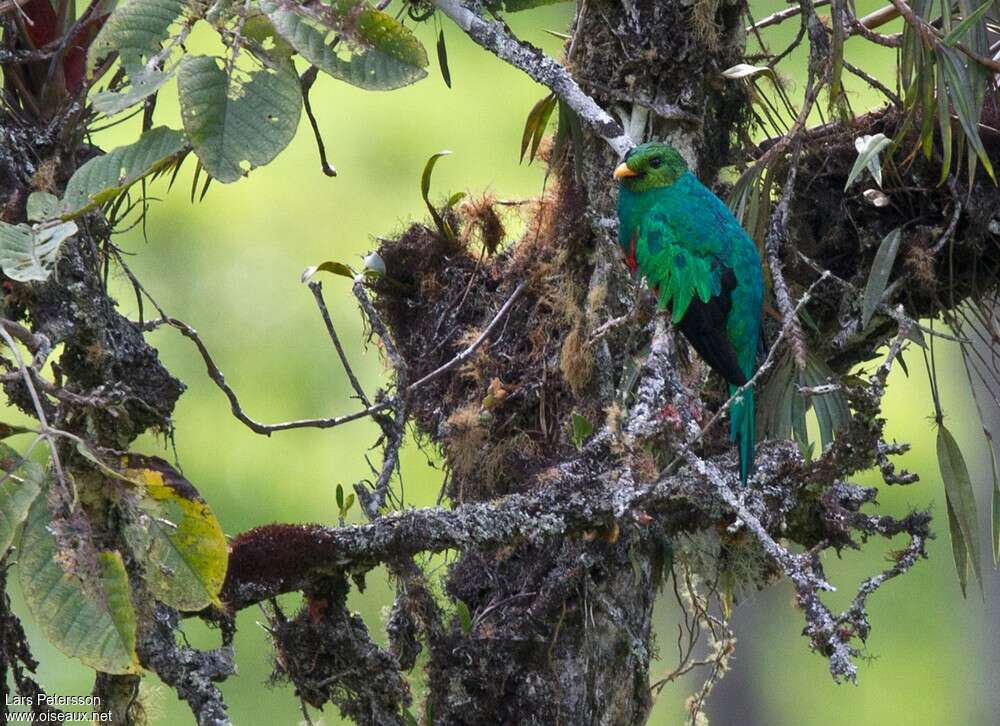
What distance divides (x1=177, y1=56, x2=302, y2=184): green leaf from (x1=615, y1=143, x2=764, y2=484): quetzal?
1.56 m

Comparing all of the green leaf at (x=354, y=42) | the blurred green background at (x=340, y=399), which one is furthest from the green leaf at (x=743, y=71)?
the blurred green background at (x=340, y=399)

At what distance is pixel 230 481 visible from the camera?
9250mm

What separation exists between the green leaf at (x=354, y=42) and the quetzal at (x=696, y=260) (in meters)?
1.32

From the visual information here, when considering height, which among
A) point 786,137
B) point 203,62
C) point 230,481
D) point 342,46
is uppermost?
point 230,481

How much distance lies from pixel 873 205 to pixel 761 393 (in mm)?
611

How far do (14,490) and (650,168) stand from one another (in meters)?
2.07

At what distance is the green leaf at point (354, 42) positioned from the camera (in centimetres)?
200

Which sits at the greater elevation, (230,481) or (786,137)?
(230,481)

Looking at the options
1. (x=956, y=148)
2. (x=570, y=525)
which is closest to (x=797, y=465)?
(x=570, y=525)

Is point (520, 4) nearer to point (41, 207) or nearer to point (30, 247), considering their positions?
point (41, 207)

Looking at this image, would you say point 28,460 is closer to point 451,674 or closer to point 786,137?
point 451,674

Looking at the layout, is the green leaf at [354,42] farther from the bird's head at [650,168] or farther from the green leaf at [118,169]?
the bird's head at [650,168]

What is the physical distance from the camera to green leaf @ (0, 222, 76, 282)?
6.16ft

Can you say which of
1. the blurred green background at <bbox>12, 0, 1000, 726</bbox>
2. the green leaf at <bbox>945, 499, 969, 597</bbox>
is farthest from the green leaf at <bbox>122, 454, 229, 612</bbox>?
the blurred green background at <bbox>12, 0, 1000, 726</bbox>
